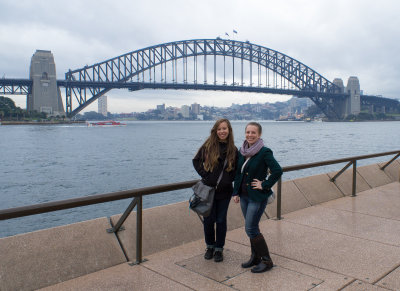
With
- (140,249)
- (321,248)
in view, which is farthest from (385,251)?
(140,249)

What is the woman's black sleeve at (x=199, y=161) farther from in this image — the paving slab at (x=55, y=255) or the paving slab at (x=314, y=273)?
the paving slab at (x=55, y=255)

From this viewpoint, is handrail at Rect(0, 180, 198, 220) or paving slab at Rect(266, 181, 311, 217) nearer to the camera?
handrail at Rect(0, 180, 198, 220)

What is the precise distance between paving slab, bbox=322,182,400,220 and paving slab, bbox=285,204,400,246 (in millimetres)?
254

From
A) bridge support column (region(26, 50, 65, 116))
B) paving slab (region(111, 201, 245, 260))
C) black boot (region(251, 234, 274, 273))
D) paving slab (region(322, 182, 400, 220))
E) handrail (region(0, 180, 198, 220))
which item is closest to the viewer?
handrail (region(0, 180, 198, 220))

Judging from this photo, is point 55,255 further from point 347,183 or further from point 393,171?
point 393,171

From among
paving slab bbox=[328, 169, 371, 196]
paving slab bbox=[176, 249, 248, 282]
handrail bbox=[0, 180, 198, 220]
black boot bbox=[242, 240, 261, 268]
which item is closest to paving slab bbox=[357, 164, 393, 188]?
paving slab bbox=[328, 169, 371, 196]

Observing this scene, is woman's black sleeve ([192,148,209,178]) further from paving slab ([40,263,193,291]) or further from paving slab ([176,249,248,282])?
paving slab ([40,263,193,291])

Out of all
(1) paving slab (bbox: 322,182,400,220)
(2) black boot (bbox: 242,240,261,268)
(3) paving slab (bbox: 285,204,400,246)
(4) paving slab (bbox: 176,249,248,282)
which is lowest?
(1) paving slab (bbox: 322,182,400,220)

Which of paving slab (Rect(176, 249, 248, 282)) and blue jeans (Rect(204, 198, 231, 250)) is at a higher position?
blue jeans (Rect(204, 198, 231, 250))

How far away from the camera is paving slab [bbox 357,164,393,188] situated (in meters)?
8.00

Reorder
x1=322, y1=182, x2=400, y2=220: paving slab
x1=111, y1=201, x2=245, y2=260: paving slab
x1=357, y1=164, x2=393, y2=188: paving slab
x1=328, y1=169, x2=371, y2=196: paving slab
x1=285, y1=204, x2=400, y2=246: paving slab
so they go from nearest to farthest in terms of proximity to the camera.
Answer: x1=111, y1=201, x2=245, y2=260: paving slab
x1=285, y1=204, x2=400, y2=246: paving slab
x1=322, y1=182, x2=400, y2=220: paving slab
x1=328, y1=169, x2=371, y2=196: paving slab
x1=357, y1=164, x2=393, y2=188: paving slab

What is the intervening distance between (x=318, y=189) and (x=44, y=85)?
87.3 metres

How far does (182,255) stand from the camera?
4020 mm

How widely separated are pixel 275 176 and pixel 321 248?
1.30m
